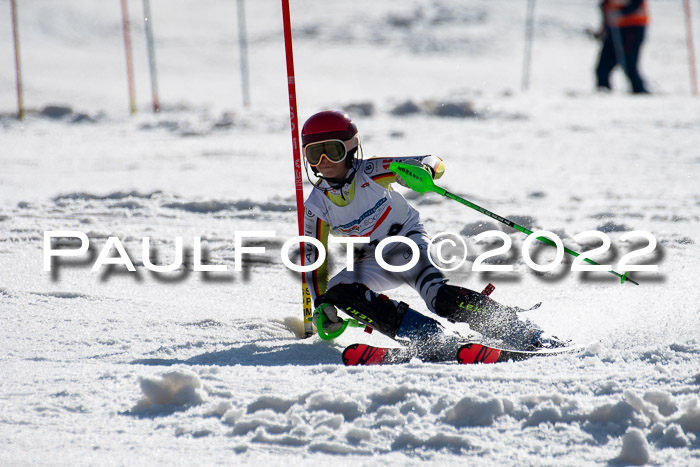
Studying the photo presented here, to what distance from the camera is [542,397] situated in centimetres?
281

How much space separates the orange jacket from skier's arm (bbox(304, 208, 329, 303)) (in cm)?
1143

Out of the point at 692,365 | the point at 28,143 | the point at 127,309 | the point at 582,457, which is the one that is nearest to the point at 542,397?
the point at 582,457

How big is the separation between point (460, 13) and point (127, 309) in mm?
20693

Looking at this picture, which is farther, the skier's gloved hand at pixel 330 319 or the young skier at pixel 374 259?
the skier's gloved hand at pixel 330 319

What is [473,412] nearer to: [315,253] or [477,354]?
[477,354]

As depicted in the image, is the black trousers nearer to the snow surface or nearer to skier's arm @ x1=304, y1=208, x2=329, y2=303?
the snow surface

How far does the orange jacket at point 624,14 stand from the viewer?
14086 mm

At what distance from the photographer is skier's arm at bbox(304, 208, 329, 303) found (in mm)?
4254

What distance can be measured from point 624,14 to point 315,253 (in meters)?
11.6

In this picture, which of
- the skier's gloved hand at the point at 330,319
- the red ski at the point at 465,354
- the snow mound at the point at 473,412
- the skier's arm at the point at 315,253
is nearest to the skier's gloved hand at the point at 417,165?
the skier's arm at the point at 315,253

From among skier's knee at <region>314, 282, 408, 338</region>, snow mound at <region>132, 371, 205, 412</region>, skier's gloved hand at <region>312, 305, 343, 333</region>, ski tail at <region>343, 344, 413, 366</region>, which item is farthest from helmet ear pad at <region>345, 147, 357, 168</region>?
snow mound at <region>132, 371, 205, 412</region>

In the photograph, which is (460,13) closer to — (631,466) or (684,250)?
(684,250)

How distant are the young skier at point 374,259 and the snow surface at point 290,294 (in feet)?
1.00

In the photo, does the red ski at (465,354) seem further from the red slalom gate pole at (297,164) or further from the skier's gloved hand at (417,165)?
the skier's gloved hand at (417,165)
